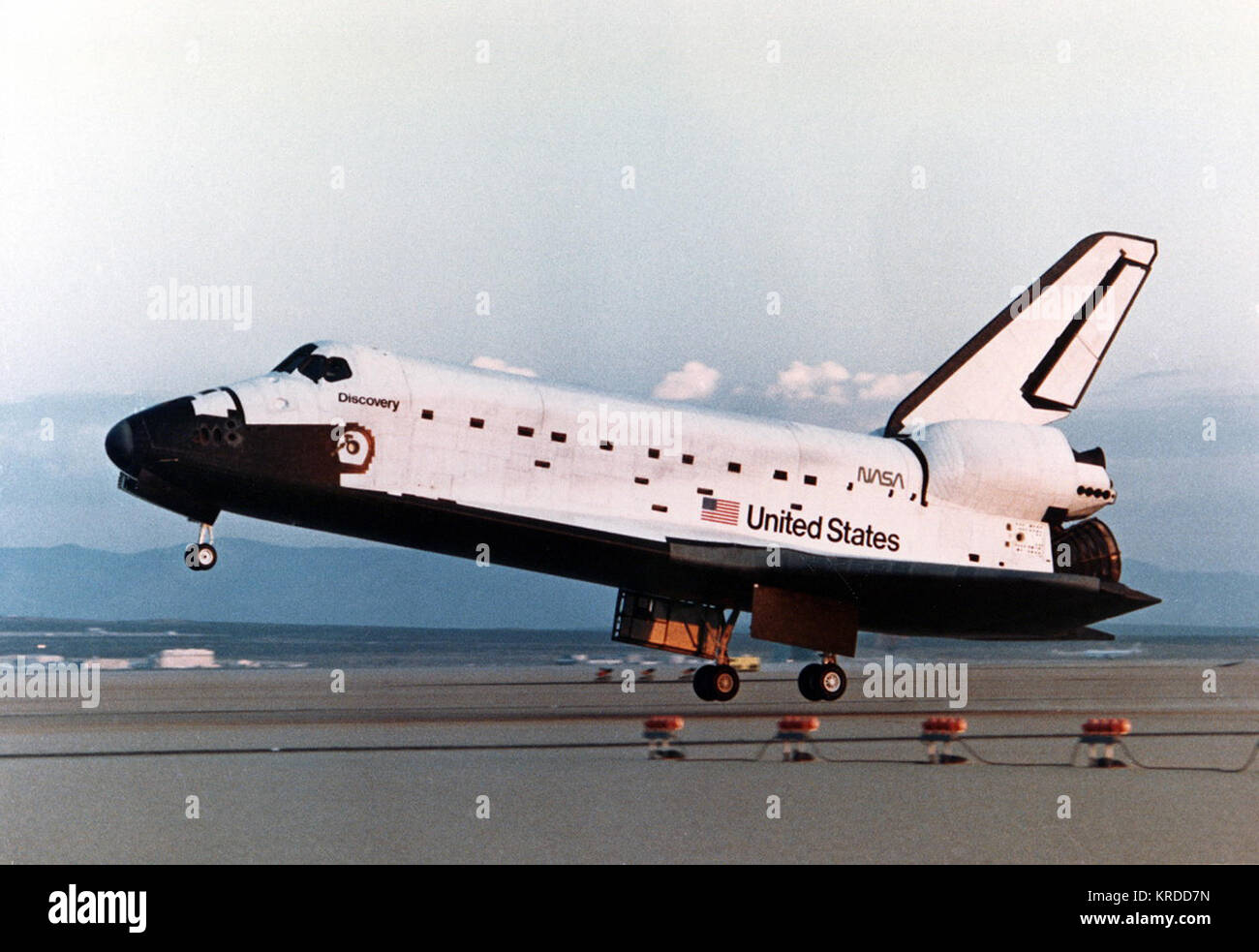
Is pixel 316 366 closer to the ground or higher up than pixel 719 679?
higher up

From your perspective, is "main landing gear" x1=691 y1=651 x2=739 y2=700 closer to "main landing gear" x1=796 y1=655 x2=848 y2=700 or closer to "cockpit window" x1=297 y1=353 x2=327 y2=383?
"main landing gear" x1=796 y1=655 x2=848 y2=700

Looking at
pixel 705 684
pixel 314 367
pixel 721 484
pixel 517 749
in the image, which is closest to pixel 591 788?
pixel 705 684

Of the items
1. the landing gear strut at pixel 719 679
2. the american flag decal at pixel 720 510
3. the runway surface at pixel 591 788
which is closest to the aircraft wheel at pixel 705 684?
the landing gear strut at pixel 719 679

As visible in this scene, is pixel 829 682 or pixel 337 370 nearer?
pixel 337 370

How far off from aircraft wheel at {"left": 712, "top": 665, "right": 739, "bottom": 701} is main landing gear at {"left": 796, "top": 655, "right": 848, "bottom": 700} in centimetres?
86

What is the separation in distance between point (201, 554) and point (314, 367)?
2295 mm

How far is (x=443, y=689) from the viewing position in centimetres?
3941

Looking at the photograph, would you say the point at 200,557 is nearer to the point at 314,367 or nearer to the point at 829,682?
the point at 314,367

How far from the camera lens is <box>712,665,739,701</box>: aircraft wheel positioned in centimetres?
1744

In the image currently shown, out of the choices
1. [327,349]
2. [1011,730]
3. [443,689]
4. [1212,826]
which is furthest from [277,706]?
[1212,826]

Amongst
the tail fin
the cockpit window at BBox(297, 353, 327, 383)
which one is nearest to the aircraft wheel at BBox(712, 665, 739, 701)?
the tail fin

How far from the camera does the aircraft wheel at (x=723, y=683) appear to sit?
17438 millimetres

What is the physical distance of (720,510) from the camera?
16141mm

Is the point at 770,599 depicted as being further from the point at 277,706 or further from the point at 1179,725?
the point at 277,706
